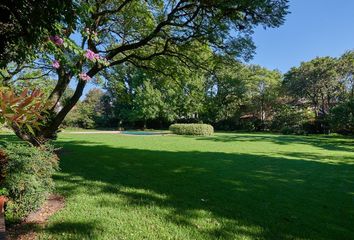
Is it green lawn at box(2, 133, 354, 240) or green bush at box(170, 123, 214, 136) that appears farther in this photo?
green bush at box(170, 123, 214, 136)

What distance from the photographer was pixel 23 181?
138 inches

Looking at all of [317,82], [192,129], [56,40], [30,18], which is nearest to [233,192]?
[56,40]

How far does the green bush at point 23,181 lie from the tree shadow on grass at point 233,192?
894 mm

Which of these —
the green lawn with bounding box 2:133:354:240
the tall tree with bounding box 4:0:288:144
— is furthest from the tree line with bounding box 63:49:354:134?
the green lawn with bounding box 2:133:354:240

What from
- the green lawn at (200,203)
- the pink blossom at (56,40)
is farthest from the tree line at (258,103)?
the pink blossom at (56,40)

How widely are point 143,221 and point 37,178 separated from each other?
57.2 inches

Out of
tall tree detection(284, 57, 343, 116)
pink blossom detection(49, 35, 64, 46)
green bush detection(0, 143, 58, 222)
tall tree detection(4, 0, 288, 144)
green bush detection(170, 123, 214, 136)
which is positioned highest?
tall tree detection(284, 57, 343, 116)

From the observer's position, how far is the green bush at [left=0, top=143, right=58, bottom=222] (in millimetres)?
3488

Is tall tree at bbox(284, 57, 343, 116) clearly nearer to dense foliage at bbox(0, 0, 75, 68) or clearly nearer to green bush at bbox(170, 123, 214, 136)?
green bush at bbox(170, 123, 214, 136)

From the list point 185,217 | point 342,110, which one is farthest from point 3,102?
point 342,110

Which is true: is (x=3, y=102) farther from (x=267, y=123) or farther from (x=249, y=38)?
(x=267, y=123)

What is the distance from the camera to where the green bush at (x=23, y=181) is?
3.49 m

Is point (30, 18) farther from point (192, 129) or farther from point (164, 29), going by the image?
point (192, 129)

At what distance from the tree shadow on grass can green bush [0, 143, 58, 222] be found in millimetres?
894
